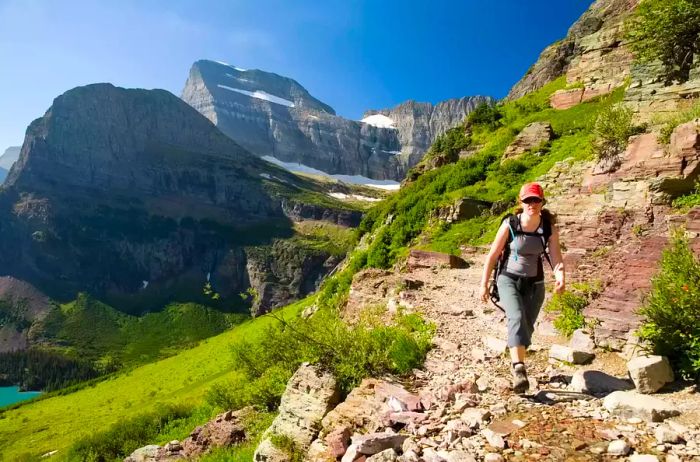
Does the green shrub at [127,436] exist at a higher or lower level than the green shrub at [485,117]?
lower

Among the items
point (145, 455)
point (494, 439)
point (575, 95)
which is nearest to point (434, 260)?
point (145, 455)

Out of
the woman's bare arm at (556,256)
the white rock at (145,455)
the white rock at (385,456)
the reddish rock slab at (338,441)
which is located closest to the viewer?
the white rock at (385,456)

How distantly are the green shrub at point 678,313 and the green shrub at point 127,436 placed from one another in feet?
83.6

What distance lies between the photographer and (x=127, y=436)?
2597cm

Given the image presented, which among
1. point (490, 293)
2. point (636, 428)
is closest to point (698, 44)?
point (490, 293)

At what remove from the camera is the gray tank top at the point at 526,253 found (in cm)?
734

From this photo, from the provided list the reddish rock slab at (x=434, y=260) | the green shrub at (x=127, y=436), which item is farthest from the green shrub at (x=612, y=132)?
the green shrub at (x=127, y=436)

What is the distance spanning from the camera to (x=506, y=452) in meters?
5.10

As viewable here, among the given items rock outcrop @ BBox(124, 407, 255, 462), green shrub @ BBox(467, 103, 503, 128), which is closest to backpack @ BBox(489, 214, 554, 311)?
rock outcrop @ BBox(124, 407, 255, 462)

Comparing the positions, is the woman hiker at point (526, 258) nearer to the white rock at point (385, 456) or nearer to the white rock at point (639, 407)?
the white rock at point (639, 407)

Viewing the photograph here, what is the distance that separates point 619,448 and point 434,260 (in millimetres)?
14075

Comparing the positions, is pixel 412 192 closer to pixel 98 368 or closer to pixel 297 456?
pixel 297 456

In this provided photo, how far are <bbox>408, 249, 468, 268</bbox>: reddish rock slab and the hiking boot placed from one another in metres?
11.5

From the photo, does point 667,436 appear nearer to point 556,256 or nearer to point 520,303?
point 520,303
